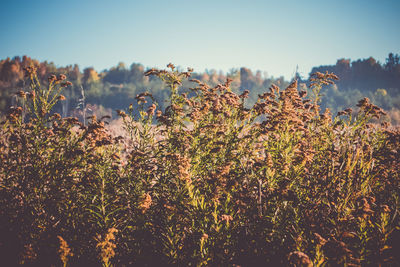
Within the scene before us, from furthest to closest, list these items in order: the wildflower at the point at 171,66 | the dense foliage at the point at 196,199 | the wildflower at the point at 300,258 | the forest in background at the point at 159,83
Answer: the forest in background at the point at 159,83
the wildflower at the point at 171,66
the dense foliage at the point at 196,199
the wildflower at the point at 300,258

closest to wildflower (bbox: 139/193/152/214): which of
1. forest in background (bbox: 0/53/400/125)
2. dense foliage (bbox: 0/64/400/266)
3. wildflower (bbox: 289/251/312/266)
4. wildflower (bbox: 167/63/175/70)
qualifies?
dense foliage (bbox: 0/64/400/266)

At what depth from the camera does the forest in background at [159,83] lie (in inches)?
1508

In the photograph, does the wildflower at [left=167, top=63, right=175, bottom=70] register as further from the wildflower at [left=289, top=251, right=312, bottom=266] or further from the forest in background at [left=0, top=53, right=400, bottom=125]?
the forest in background at [left=0, top=53, right=400, bottom=125]

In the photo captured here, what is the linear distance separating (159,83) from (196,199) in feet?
152

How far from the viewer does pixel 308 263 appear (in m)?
1.46

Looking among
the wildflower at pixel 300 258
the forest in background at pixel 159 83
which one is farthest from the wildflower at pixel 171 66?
the forest in background at pixel 159 83

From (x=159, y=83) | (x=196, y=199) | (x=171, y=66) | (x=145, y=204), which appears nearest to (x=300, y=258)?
(x=196, y=199)

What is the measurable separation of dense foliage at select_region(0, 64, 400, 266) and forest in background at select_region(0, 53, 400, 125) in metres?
28.8

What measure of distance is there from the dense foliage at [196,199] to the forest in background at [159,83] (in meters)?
28.8

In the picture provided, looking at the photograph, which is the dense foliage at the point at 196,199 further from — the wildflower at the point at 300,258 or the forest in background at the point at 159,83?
the forest in background at the point at 159,83

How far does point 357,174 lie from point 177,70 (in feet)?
8.15

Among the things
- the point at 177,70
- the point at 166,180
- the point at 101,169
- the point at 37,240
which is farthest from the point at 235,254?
the point at 177,70

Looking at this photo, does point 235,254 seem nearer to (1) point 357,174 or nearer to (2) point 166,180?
(2) point 166,180

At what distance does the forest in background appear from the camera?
38.3 m
